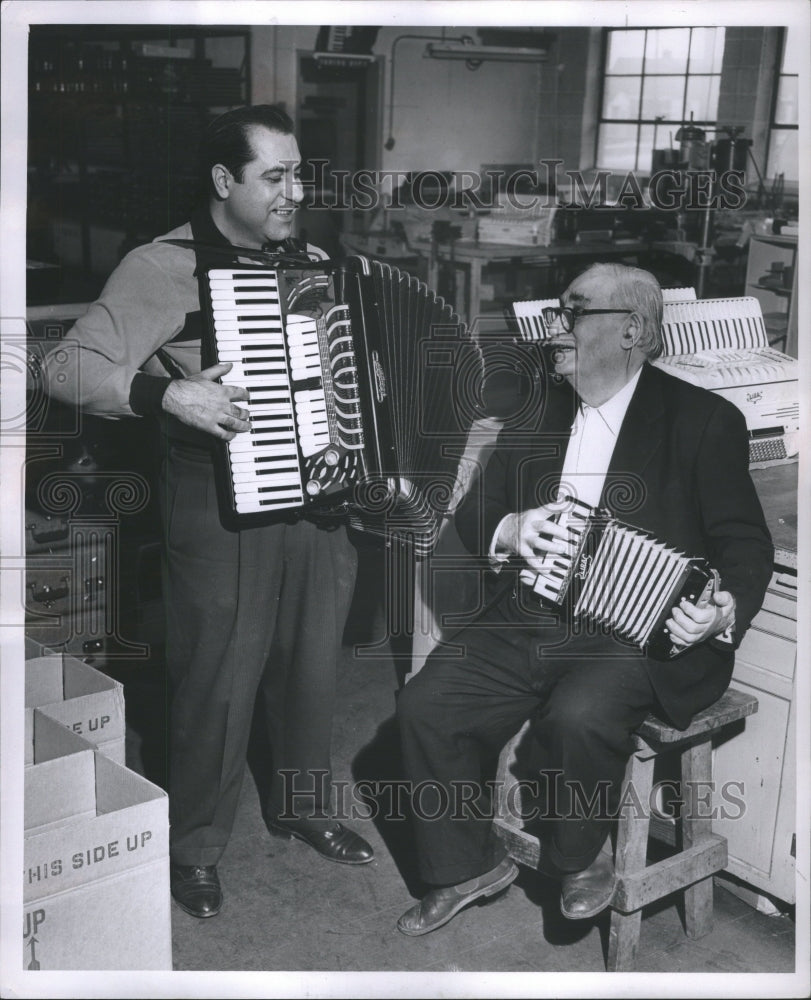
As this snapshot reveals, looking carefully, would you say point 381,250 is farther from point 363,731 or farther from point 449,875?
point 449,875

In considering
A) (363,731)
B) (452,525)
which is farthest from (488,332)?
(363,731)

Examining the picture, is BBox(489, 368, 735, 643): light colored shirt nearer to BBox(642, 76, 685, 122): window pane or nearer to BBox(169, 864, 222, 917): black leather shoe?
BBox(169, 864, 222, 917): black leather shoe

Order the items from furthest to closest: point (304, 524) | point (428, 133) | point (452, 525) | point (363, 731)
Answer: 1. point (428, 133)
2. point (363, 731)
3. point (452, 525)
4. point (304, 524)

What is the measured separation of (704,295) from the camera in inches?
367

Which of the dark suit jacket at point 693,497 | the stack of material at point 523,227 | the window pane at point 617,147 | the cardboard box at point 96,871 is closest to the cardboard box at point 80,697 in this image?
the cardboard box at point 96,871

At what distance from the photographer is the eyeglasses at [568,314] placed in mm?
2539

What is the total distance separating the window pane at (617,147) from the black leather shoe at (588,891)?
11103mm

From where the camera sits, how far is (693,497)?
2.48 metres

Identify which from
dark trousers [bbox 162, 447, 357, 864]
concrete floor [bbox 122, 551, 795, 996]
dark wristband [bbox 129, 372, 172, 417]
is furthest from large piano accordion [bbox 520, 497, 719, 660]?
dark wristband [bbox 129, 372, 172, 417]

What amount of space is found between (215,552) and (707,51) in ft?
36.8

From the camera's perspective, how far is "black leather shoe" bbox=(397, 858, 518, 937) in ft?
8.52

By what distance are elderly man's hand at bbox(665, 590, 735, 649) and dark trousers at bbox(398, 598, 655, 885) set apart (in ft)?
0.38

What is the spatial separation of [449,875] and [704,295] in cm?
768

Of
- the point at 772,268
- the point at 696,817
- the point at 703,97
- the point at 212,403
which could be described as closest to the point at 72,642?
the point at 212,403
